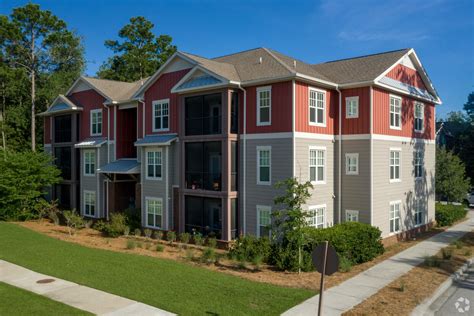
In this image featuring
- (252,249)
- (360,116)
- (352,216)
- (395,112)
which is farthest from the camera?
(395,112)

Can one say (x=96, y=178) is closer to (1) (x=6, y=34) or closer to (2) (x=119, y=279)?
(2) (x=119, y=279)

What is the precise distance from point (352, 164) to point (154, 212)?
12.2 metres

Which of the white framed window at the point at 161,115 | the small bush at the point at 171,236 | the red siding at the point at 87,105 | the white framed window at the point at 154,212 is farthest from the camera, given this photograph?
the red siding at the point at 87,105

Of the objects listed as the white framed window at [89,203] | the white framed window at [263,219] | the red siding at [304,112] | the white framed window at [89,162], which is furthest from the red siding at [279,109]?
the white framed window at [89,203]

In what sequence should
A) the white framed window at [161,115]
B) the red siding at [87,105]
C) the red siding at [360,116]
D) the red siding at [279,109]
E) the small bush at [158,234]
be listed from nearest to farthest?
the red siding at [279,109], the red siding at [360,116], the small bush at [158,234], the white framed window at [161,115], the red siding at [87,105]

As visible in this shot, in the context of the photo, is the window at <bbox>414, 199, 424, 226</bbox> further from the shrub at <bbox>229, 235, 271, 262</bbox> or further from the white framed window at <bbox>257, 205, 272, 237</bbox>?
the shrub at <bbox>229, 235, 271, 262</bbox>

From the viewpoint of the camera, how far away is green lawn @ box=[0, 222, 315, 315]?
36.0 ft

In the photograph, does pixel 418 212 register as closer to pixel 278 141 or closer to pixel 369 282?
pixel 278 141

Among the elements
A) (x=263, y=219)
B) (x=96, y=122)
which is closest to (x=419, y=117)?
(x=263, y=219)

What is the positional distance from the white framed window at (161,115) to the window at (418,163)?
51.7 feet

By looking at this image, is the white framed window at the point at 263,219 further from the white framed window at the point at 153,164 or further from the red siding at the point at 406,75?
the red siding at the point at 406,75

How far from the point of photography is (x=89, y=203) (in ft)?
101

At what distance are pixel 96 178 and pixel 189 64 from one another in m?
12.5

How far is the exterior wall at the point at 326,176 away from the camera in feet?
63.4
